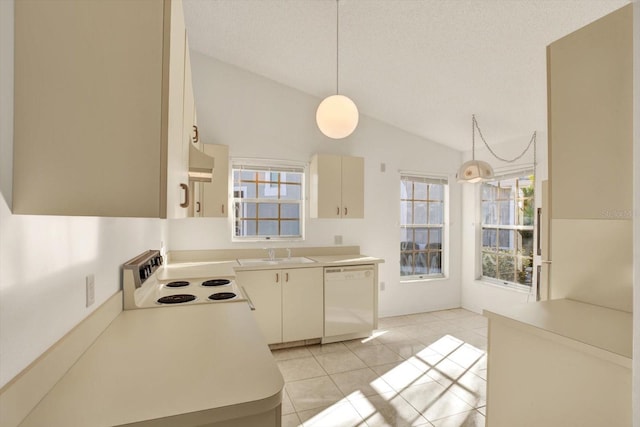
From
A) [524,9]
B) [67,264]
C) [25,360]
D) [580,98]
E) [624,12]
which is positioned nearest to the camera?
[25,360]

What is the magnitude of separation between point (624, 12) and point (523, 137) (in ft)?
10.0

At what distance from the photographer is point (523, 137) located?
3.92 metres

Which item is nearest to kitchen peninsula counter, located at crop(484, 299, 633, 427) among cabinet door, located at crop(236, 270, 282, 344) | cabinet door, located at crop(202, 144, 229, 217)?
cabinet door, located at crop(236, 270, 282, 344)

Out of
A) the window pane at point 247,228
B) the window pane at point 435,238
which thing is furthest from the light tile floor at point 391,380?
the window pane at point 247,228

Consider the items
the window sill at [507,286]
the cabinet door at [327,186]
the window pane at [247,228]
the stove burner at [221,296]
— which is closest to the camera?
the stove burner at [221,296]

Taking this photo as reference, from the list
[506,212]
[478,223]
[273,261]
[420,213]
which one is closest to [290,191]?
[273,261]

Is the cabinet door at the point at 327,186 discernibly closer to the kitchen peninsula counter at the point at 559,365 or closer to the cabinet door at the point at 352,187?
the cabinet door at the point at 352,187

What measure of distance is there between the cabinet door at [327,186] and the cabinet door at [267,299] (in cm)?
94

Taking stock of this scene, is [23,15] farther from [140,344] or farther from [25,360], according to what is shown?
[140,344]

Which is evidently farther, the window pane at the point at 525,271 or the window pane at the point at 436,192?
the window pane at the point at 436,192

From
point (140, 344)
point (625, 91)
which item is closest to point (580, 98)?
point (625, 91)

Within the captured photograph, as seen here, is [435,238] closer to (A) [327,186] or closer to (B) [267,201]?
(A) [327,186]

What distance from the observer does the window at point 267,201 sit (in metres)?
3.81

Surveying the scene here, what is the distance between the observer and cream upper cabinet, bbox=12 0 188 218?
29.0 inches
